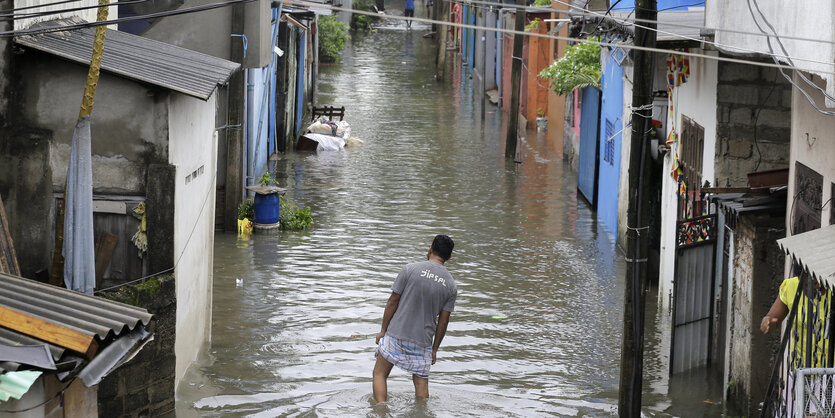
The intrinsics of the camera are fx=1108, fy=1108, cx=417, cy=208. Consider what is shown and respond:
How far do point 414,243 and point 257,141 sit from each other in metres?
5.40

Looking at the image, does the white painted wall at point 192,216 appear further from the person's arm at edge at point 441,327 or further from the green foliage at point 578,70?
the green foliage at point 578,70

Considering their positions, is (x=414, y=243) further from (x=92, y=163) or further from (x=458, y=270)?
(x=92, y=163)

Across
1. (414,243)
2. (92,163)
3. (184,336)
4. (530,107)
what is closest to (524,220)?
(414,243)

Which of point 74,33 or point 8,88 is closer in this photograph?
point 8,88

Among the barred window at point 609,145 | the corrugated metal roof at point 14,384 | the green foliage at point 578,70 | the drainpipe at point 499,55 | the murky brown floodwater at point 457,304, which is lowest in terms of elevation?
the murky brown floodwater at point 457,304

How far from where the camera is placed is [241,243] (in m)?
16.6

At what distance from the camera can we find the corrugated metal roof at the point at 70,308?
6.70m

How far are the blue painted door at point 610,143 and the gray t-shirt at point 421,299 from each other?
825cm

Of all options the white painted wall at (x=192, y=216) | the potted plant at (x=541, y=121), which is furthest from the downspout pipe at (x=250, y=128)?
the potted plant at (x=541, y=121)

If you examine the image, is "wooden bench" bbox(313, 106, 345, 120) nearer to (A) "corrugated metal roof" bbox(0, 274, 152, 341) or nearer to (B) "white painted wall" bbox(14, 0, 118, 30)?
(B) "white painted wall" bbox(14, 0, 118, 30)

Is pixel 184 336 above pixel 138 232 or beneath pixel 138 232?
A: beneath

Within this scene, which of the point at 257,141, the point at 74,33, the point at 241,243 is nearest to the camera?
the point at 74,33

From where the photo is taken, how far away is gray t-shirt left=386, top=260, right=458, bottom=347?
8.94 metres

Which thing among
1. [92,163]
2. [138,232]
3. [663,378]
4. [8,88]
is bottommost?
[663,378]
